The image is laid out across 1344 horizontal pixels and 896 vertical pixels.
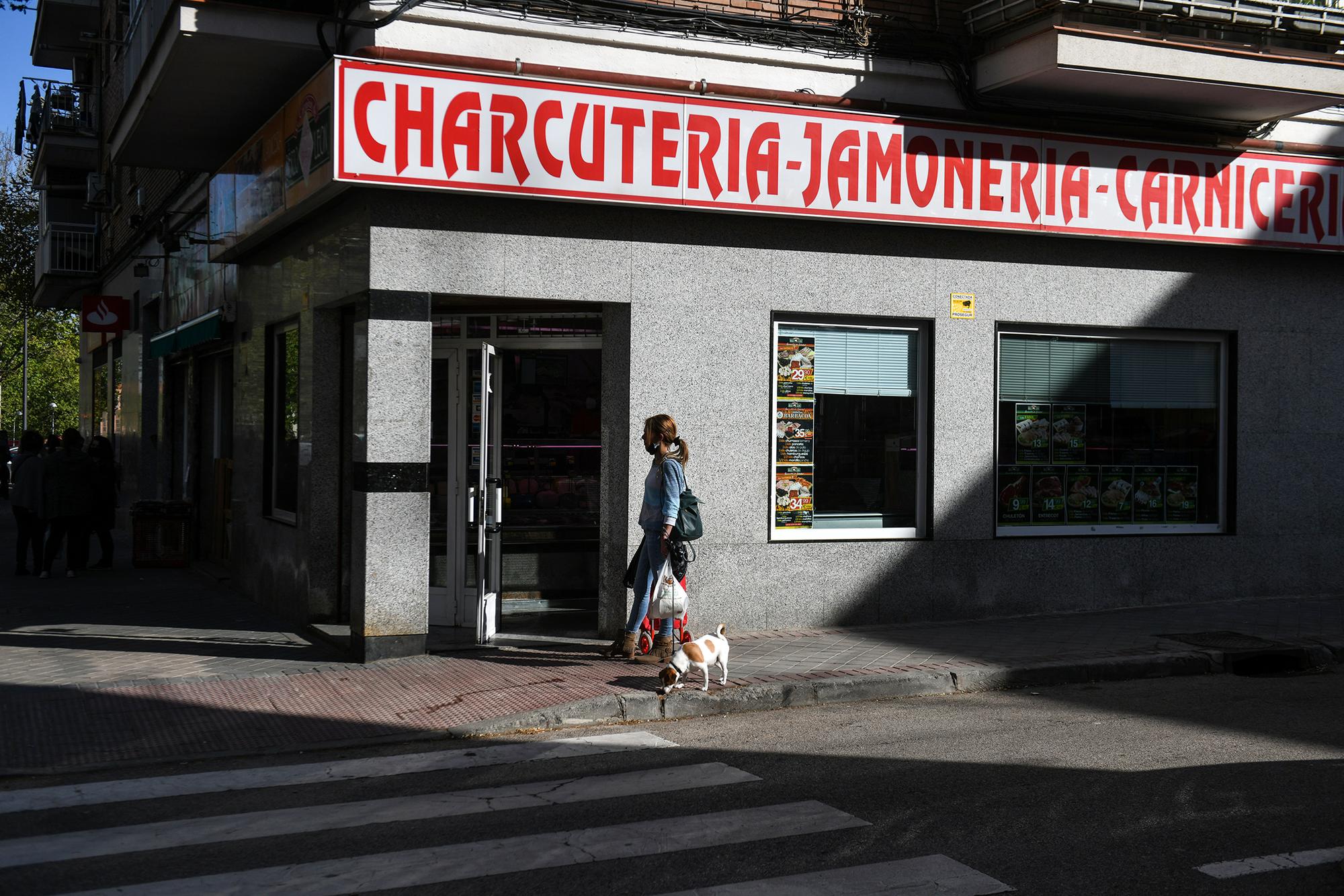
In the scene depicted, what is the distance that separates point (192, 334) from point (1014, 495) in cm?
986

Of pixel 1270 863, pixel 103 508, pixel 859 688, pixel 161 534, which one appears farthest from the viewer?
pixel 161 534

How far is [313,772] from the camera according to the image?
6891 millimetres

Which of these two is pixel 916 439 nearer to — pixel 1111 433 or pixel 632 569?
pixel 1111 433

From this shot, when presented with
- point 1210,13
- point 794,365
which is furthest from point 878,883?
point 1210,13

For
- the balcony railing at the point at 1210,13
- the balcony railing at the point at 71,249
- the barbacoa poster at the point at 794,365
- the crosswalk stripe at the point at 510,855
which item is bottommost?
the crosswalk stripe at the point at 510,855

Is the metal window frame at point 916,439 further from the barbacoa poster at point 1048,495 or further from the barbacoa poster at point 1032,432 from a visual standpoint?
the barbacoa poster at point 1048,495

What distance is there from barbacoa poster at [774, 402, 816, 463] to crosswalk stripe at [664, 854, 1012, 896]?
624 centimetres

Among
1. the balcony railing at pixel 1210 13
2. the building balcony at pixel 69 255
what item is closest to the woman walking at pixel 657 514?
the balcony railing at pixel 1210 13

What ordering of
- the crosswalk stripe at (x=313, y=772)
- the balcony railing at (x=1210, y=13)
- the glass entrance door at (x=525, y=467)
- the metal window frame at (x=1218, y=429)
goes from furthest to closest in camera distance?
the metal window frame at (x=1218, y=429), the glass entrance door at (x=525, y=467), the balcony railing at (x=1210, y=13), the crosswalk stripe at (x=313, y=772)

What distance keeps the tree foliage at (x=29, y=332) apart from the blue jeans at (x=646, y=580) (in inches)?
1175

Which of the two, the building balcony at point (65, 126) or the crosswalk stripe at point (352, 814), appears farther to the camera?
the building balcony at point (65, 126)

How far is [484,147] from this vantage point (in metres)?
9.73

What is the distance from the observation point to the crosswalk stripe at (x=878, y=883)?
4.84 metres

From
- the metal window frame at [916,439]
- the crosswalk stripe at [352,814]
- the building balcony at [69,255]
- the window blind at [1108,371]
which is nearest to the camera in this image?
the crosswalk stripe at [352,814]
